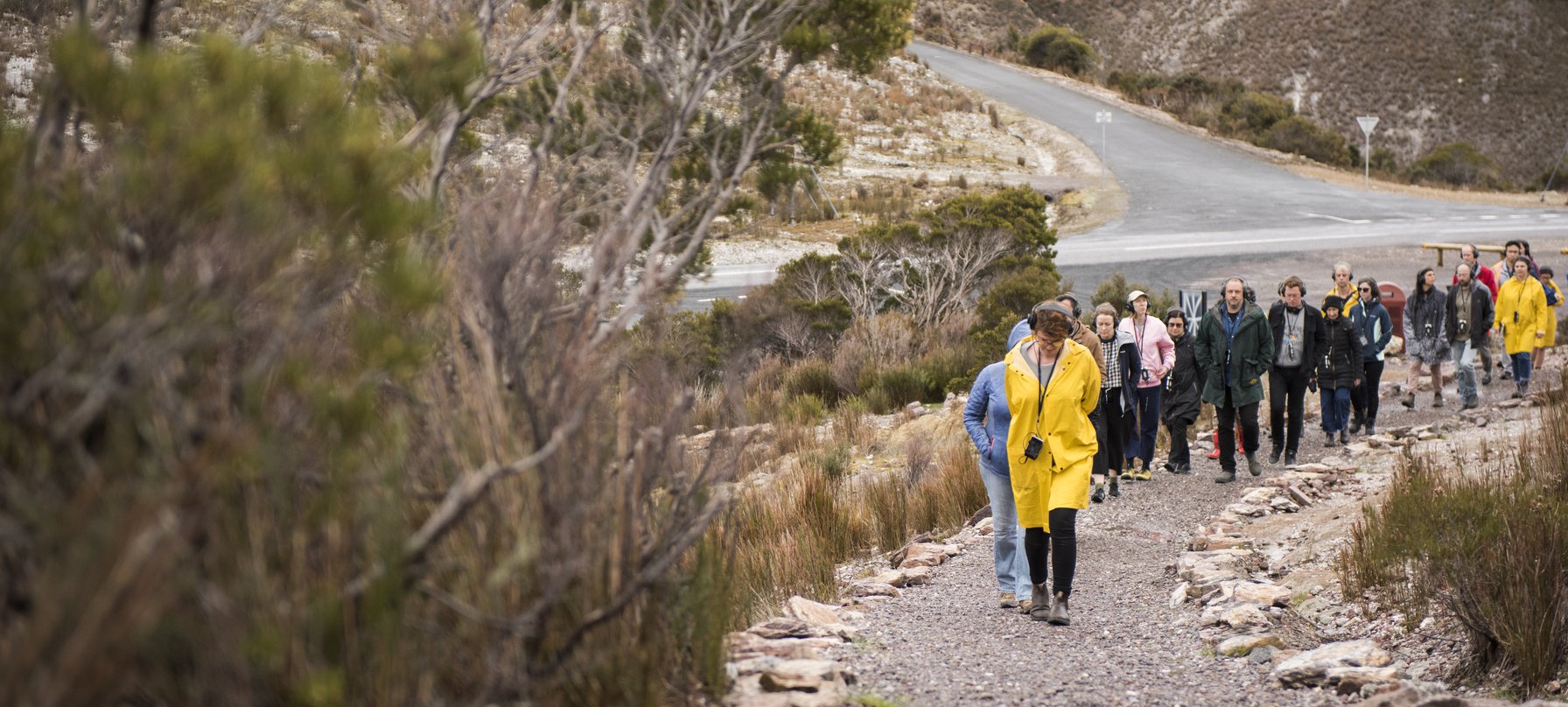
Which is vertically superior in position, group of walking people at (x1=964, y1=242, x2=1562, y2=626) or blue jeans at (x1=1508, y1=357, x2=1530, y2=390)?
group of walking people at (x1=964, y1=242, x2=1562, y2=626)

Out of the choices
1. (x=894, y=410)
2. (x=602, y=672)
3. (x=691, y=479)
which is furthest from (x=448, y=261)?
(x=894, y=410)

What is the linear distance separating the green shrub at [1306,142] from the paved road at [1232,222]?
7.24 feet

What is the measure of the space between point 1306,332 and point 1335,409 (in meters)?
1.67

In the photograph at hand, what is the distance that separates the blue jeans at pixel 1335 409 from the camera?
11047mm

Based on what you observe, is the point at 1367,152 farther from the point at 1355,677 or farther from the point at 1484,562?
the point at 1355,677

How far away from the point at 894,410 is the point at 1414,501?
27.8 feet

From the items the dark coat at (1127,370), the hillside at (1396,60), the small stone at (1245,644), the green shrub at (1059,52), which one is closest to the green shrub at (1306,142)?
the green shrub at (1059,52)

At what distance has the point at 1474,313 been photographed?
481 inches

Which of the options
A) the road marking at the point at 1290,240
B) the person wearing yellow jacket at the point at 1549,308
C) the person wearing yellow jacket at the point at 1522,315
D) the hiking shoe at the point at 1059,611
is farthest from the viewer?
the road marking at the point at 1290,240

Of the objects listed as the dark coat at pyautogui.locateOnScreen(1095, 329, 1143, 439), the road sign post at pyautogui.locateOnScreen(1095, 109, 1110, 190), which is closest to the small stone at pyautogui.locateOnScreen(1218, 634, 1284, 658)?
the dark coat at pyautogui.locateOnScreen(1095, 329, 1143, 439)

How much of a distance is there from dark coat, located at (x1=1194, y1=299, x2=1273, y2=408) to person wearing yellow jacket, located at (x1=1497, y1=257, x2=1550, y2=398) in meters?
4.65

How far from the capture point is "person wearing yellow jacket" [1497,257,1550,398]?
12609mm

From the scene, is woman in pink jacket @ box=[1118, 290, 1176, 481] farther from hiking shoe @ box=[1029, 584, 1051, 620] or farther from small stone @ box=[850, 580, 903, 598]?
hiking shoe @ box=[1029, 584, 1051, 620]

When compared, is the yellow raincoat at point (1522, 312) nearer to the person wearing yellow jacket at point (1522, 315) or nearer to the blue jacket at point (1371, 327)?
the person wearing yellow jacket at point (1522, 315)
